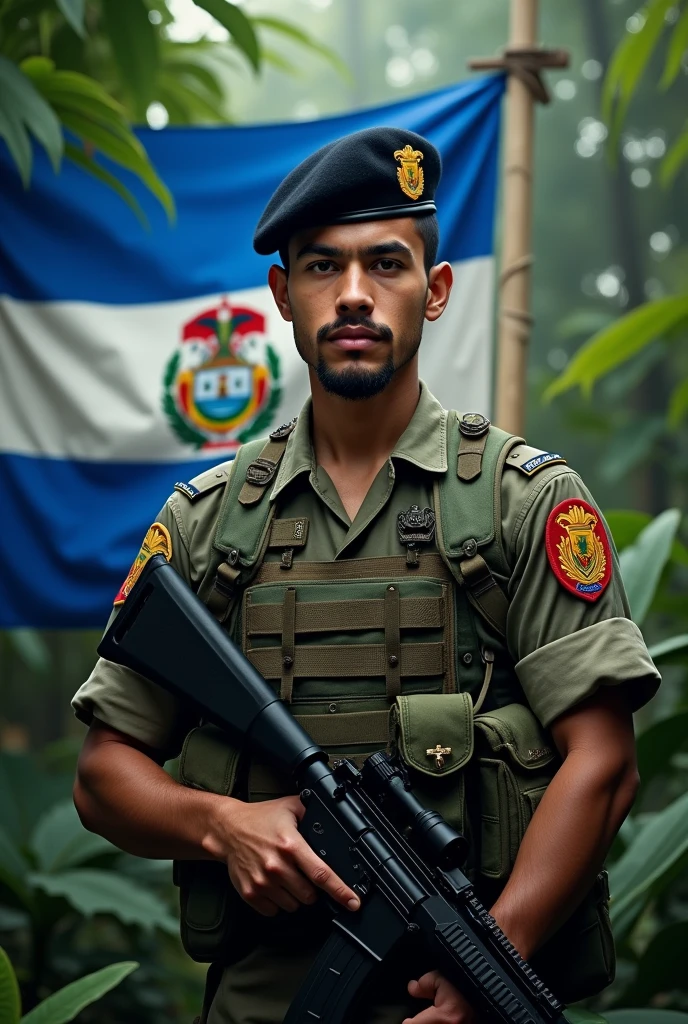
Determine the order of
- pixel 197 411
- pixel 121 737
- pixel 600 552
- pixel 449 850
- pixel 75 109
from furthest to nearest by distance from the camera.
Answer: pixel 197 411
pixel 75 109
pixel 121 737
pixel 600 552
pixel 449 850

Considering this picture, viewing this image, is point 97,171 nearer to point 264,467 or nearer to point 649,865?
point 264,467

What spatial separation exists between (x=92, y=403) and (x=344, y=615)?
1841mm

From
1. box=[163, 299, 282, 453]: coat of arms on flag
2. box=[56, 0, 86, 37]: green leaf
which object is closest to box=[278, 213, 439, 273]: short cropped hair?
box=[56, 0, 86, 37]: green leaf

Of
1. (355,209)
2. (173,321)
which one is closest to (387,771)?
(355,209)

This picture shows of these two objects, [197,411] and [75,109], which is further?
[197,411]

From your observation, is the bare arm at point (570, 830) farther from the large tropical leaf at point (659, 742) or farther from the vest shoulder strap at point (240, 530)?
the large tropical leaf at point (659, 742)

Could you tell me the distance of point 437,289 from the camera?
1.75 meters

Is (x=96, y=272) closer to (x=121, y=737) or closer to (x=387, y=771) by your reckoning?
A: (x=121, y=737)

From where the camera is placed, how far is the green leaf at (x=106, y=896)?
295 cm

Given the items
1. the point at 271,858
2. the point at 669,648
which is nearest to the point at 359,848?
the point at 271,858

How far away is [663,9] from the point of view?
2.86m

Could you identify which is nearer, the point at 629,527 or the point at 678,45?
the point at 629,527

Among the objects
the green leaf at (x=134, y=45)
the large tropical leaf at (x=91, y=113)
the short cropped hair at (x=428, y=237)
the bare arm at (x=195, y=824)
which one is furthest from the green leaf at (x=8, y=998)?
the green leaf at (x=134, y=45)

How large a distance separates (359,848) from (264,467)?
601 mm
